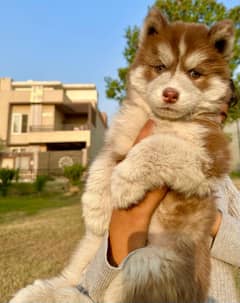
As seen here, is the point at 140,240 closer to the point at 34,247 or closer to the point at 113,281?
the point at 113,281

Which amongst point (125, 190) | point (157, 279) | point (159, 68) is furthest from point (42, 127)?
point (157, 279)

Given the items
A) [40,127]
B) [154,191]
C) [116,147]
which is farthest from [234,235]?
[40,127]

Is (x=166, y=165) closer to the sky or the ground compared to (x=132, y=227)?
closer to the sky

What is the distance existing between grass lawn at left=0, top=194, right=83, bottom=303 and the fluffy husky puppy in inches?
88.4

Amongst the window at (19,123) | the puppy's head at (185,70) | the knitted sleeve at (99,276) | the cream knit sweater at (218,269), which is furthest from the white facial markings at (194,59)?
the window at (19,123)

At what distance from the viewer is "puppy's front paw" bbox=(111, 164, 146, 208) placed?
170 centimetres

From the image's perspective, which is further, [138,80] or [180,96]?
[138,80]

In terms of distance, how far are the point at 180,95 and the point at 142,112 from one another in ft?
1.10

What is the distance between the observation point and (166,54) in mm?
2234

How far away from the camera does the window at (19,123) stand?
28.6m

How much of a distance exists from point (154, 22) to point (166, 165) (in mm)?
1337

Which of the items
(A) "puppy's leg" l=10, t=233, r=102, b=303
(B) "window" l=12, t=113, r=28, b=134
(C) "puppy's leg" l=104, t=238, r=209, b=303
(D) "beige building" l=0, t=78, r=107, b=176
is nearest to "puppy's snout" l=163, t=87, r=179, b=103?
(C) "puppy's leg" l=104, t=238, r=209, b=303

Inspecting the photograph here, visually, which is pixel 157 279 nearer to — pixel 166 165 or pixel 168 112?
pixel 166 165

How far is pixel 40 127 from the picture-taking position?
28062 millimetres
